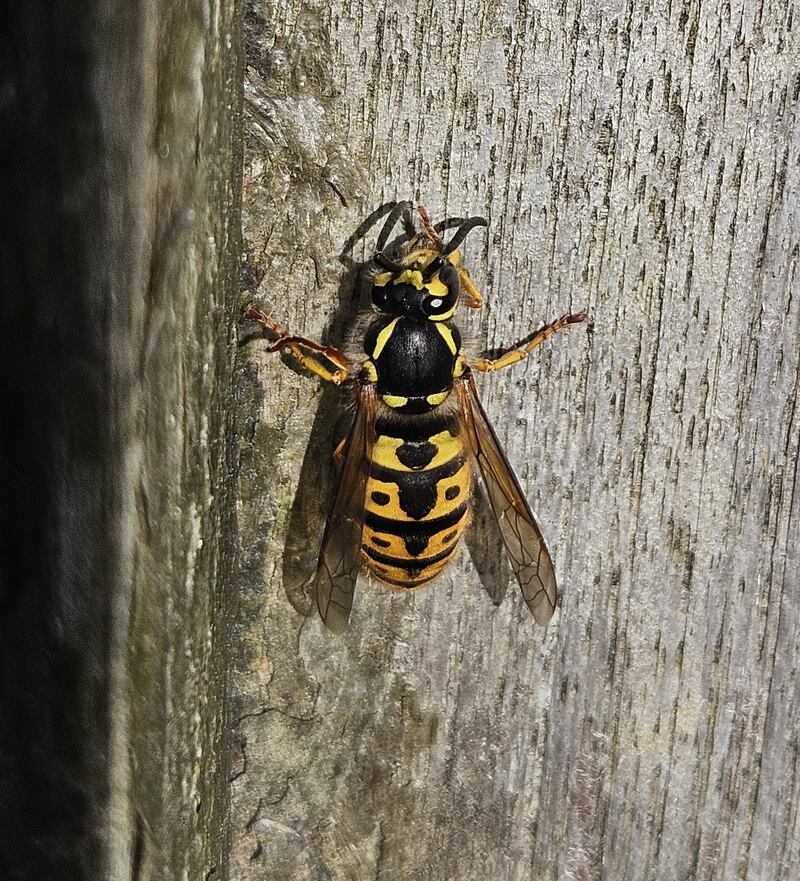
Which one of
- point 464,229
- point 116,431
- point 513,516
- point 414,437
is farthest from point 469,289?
point 116,431

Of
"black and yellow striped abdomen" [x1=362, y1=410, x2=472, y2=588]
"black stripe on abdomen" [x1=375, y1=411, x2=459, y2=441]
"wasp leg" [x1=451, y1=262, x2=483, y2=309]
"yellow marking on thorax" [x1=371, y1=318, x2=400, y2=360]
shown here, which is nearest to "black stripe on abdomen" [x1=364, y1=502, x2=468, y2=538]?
"black and yellow striped abdomen" [x1=362, y1=410, x2=472, y2=588]

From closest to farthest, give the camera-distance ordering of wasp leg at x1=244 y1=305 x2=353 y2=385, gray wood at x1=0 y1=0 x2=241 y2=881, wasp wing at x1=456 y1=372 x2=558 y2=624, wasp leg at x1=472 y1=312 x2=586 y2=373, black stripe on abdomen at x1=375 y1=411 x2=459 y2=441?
1. gray wood at x1=0 y1=0 x2=241 y2=881
2. wasp leg at x1=244 y1=305 x2=353 y2=385
3. wasp leg at x1=472 y1=312 x2=586 y2=373
4. wasp wing at x1=456 y1=372 x2=558 y2=624
5. black stripe on abdomen at x1=375 y1=411 x2=459 y2=441

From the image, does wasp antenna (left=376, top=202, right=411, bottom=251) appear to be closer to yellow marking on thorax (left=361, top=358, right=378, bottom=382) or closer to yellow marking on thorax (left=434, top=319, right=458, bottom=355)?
yellow marking on thorax (left=361, top=358, right=378, bottom=382)

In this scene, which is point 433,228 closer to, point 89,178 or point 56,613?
point 89,178

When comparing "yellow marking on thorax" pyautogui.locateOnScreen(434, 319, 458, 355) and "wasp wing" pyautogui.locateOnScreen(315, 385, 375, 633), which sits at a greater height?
"yellow marking on thorax" pyautogui.locateOnScreen(434, 319, 458, 355)

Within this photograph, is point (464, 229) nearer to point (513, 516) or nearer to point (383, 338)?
point (383, 338)

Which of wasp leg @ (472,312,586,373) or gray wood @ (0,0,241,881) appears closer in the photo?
gray wood @ (0,0,241,881)

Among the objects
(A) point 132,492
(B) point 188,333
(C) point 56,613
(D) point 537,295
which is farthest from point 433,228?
(C) point 56,613

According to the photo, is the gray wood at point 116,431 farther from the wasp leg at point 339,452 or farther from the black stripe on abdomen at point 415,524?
the black stripe on abdomen at point 415,524
